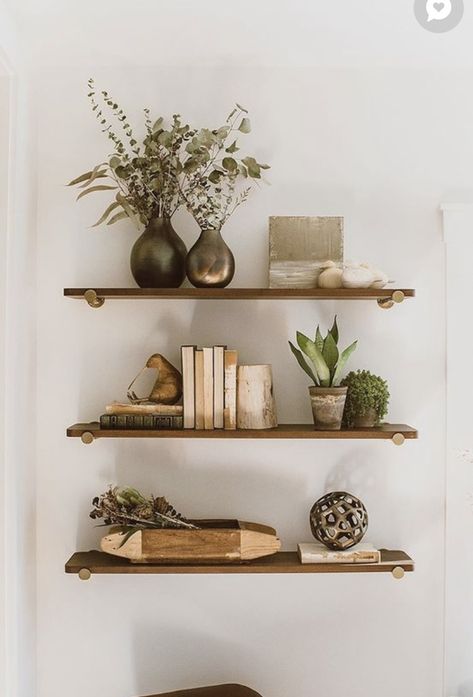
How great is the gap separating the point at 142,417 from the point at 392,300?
797 millimetres

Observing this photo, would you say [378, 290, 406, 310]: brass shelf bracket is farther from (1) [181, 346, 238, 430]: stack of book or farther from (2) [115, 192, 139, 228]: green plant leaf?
(2) [115, 192, 139, 228]: green plant leaf

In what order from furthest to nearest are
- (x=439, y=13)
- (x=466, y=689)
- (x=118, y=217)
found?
(x=466, y=689) → (x=118, y=217) → (x=439, y=13)

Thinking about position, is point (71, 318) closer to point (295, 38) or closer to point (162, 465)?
point (162, 465)

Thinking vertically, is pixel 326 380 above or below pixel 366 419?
above

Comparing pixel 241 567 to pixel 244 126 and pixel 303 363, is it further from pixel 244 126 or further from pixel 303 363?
pixel 244 126

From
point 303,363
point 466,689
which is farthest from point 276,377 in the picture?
point 466,689

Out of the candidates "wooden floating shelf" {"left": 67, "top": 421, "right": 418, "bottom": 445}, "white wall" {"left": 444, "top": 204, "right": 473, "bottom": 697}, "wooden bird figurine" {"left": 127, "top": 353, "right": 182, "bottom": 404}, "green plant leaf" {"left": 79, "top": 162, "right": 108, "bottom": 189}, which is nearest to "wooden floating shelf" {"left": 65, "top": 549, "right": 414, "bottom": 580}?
"white wall" {"left": 444, "top": 204, "right": 473, "bottom": 697}

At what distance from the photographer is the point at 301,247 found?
222cm

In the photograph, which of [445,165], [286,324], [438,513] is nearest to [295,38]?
[445,165]

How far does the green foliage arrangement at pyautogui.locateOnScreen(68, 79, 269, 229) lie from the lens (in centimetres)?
217

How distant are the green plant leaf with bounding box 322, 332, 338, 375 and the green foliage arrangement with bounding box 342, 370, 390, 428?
80mm

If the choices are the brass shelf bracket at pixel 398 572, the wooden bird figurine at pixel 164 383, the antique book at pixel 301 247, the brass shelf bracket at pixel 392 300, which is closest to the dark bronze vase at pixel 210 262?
the antique book at pixel 301 247

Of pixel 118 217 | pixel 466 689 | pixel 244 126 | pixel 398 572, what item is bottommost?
pixel 466 689

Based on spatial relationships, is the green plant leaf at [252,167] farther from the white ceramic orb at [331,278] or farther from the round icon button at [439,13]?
the round icon button at [439,13]
